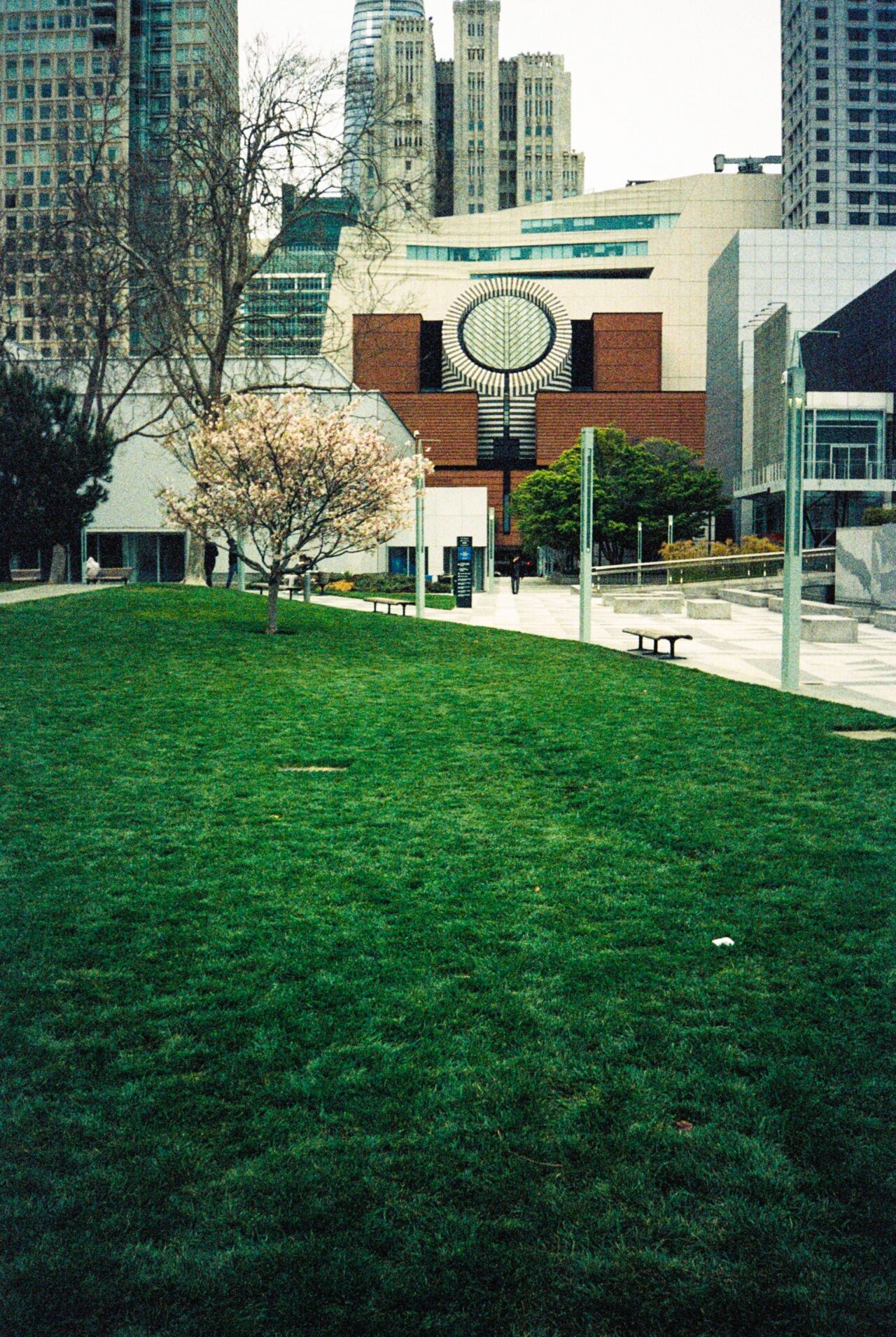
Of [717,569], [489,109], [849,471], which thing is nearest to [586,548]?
[717,569]

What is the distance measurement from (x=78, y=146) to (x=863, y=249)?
5521 centimetres

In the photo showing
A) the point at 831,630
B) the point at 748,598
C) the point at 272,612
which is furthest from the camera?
the point at 748,598

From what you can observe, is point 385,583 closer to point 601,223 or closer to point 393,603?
point 393,603

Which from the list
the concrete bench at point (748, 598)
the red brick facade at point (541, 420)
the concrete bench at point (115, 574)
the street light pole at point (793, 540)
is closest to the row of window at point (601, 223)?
the red brick facade at point (541, 420)

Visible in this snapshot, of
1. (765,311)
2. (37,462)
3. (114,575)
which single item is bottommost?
(114,575)

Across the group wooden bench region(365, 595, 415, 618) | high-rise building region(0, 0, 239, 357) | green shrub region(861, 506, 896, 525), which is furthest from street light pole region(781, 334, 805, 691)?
high-rise building region(0, 0, 239, 357)

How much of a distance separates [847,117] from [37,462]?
118980 millimetres

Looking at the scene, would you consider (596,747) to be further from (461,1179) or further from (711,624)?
(711,624)

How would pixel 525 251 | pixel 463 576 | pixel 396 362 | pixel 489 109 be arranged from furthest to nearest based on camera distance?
1. pixel 489 109
2. pixel 525 251
3. pixel 396 362
4. pixel 463 576

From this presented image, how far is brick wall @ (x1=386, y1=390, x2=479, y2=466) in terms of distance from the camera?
302ft

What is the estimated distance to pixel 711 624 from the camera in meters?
29.6

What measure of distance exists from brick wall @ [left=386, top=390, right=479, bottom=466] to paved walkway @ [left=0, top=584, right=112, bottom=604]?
58648mm

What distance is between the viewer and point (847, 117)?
12369 centimetres

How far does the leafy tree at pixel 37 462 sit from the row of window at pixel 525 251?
90.5 meters
